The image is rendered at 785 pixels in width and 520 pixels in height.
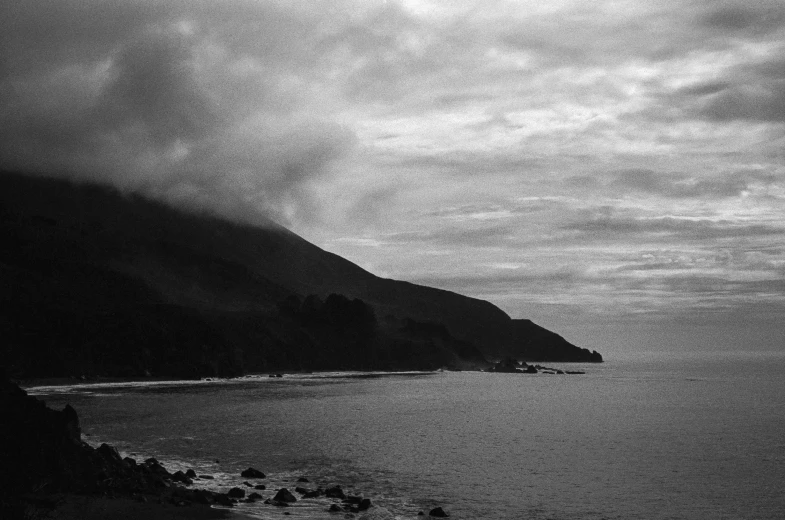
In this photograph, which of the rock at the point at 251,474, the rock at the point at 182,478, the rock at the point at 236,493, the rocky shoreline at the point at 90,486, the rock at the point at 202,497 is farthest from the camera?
the rock at the point at 251,474

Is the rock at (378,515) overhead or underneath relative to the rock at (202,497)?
underneath

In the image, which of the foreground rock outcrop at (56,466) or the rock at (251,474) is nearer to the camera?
the foreground rock outcrop at (56,466)

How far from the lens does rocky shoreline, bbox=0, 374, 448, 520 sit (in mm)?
40469

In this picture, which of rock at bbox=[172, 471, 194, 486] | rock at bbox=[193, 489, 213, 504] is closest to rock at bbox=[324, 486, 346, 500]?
rock at bbox=[193, 489, 213, 504]

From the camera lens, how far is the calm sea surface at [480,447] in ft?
169

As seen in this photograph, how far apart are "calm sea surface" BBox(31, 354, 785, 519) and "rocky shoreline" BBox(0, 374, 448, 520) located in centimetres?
197

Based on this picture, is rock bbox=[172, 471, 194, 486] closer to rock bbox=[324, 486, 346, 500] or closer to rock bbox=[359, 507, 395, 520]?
rock bbox=[324, 486, 346, 500]

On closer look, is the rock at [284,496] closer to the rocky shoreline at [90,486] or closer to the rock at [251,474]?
the rocky shoreline at [90,486]

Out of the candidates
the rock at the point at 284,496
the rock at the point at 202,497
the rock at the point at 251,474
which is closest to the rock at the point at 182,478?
the rock at the point at 202,497

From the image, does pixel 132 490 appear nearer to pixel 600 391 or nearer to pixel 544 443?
pixel 544 443

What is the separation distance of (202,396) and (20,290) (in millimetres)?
90458

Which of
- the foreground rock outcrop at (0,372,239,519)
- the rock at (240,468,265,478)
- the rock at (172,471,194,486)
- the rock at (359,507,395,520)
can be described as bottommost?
the rock at (359,507,395,520)

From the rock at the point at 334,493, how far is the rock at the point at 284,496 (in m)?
2.86

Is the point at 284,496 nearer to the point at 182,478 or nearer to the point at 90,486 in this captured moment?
the point at 182,478
